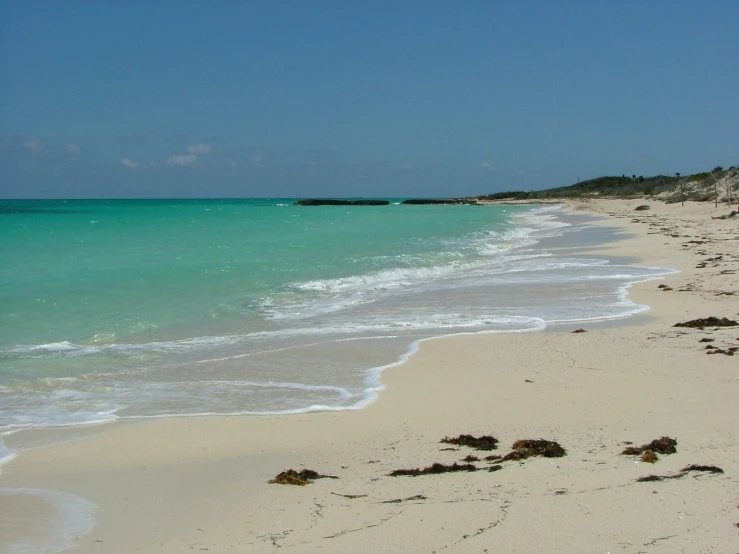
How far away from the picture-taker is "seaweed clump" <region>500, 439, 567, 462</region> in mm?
5262

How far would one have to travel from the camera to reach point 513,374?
7992 millimetres

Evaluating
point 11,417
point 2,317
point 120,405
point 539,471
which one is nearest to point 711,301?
point 539,471

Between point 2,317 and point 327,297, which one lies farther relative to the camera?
point 327,297

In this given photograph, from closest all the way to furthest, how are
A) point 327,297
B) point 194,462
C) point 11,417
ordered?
point 194,462 < point 11,417 < point 327,297

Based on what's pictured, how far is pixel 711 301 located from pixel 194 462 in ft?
32.5

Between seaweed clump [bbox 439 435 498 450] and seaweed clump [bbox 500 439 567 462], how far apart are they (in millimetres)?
192

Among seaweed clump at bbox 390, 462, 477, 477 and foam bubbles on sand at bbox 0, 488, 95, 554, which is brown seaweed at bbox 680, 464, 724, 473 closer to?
seaweed clump at bbox 390, 462, 477, 477

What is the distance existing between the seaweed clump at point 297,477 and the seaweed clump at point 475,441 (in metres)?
1.15

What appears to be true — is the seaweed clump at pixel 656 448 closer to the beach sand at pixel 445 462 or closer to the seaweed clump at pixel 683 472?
the beach sand at pixel 445 462

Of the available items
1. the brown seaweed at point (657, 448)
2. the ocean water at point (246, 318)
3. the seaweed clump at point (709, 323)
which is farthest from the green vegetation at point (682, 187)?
the brown seaweed at point (657, 448)

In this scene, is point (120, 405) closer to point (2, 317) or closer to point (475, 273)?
point (2, 317)

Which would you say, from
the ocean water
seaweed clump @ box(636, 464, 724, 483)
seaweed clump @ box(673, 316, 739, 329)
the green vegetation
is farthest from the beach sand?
the green vegetation

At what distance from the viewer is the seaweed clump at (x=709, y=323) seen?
33.0 ft

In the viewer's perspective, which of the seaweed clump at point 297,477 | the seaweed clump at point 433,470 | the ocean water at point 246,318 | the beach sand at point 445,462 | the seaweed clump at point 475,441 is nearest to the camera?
the beach sand at point 445,462
